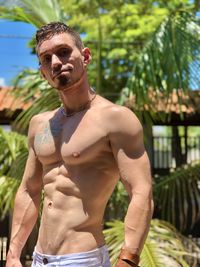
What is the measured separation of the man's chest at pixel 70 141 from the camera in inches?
78.5

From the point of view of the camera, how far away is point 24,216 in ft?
7.56

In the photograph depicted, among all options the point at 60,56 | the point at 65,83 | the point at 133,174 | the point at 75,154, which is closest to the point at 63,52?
the point at 60,56

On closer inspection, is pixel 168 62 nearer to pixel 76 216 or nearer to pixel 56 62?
pixel 56 62

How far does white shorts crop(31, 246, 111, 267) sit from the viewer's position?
1.97 meters

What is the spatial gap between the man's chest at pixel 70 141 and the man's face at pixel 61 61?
0.18 metres

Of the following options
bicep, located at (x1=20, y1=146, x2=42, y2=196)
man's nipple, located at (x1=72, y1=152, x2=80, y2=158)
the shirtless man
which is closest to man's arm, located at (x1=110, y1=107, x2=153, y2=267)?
the shirtless man

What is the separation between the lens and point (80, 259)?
1966 millimetres

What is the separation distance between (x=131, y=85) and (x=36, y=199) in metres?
3.21

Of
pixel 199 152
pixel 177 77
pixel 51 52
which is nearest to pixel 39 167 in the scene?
pixel 51 52

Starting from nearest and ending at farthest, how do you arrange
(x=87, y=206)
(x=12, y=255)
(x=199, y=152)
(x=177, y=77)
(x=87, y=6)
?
(x=87, y=206)
(x=12, y=255)
(x=177, y=77)
(x=199, y=152)
(x=87, y=6)

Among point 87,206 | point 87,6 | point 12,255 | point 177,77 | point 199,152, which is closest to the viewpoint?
point 87,206

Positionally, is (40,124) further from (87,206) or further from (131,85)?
(131,85)

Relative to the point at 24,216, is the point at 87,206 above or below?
above

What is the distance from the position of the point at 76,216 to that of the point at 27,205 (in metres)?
0.39
